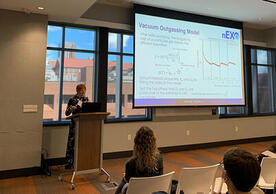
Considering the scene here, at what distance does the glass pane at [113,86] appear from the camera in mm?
4805

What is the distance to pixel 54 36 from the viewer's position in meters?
4.36

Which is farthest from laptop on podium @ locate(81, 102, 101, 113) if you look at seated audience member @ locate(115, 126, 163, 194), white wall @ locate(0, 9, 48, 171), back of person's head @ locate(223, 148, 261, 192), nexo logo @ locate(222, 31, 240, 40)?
nexo logo @ locate(222, 31, 240, 40)

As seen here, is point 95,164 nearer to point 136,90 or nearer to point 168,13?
point 136,90

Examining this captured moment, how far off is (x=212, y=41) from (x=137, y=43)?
2177mm

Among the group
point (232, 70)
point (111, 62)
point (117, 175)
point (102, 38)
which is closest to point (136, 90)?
point (111, 62)

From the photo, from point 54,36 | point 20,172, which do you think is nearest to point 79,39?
point 54,36

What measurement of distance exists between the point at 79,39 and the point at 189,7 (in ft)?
8.70

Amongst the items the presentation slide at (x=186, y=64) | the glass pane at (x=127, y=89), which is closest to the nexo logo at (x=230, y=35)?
the presentation slide at (x=186, y=64)

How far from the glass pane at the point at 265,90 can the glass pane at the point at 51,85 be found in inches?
235

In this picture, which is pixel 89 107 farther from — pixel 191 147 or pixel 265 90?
pixel 265 90

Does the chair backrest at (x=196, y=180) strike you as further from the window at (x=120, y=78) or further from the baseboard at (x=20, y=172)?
the window at (x=120, y=78)

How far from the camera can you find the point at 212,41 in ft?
18.0

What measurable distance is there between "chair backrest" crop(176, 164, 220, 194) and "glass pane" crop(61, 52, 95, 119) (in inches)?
129

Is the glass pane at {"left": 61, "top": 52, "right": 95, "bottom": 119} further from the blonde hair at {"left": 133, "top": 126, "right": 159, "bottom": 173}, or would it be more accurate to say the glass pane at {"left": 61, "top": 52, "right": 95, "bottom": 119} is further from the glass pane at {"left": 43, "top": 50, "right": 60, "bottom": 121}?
the blonde hair at {"left": 133, "top": 126, "right": 159, "bottom": 173}
